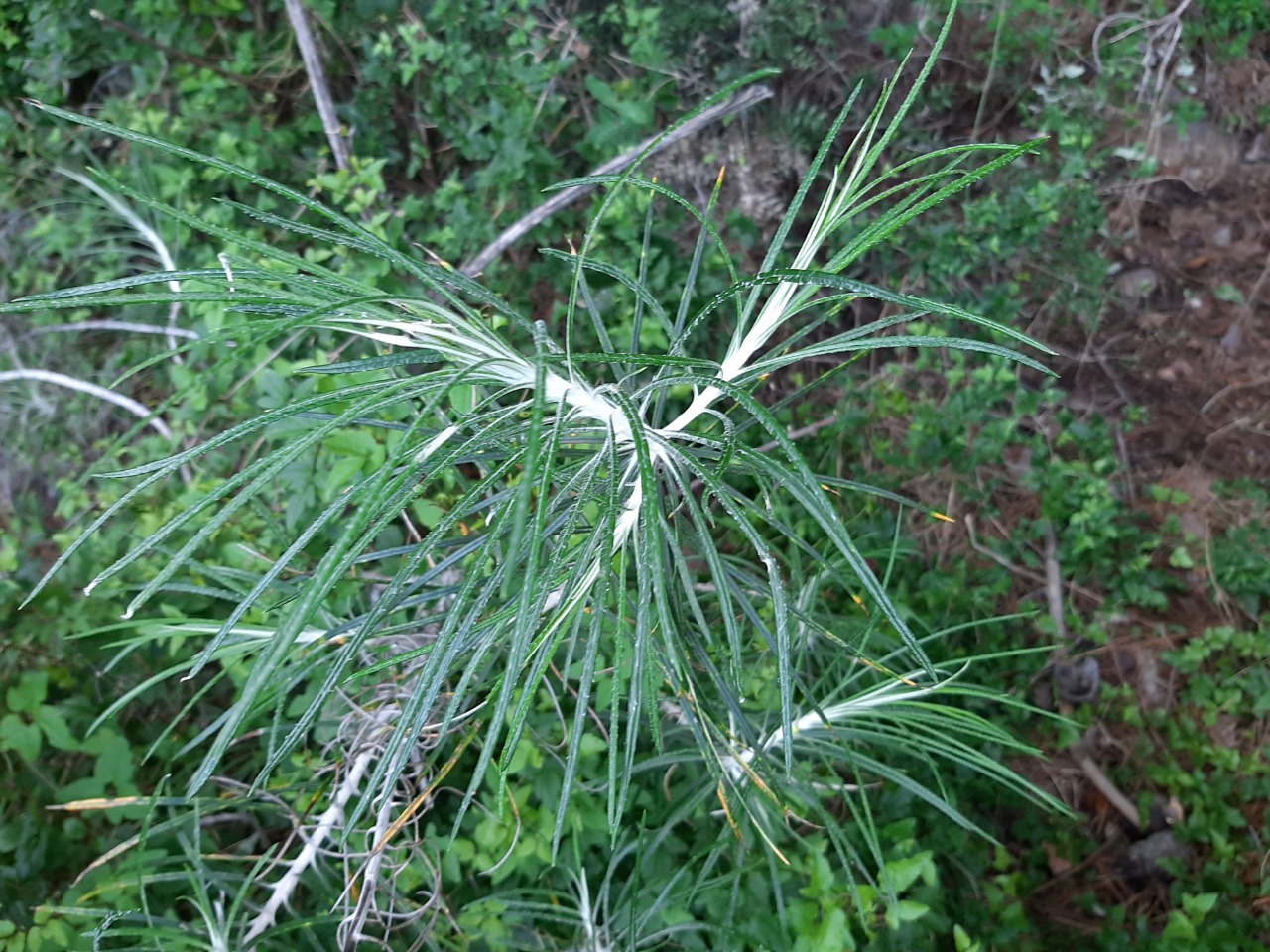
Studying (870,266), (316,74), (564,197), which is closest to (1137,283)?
(870,266)

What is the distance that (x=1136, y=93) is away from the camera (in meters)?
2.53

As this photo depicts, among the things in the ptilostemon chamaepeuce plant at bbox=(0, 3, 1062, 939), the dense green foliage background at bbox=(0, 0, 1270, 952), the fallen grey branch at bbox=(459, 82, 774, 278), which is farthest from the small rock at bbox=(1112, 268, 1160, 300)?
the ptilostemon chamaepeuce plant at bbox=(0, 3, 1062, 939)

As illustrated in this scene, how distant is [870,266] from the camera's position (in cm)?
238

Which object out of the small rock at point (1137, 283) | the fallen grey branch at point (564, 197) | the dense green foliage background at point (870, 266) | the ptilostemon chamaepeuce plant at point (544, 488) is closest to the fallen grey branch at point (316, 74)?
the fallen grey branch at point (564, 197)

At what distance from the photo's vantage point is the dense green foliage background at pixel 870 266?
1983mm

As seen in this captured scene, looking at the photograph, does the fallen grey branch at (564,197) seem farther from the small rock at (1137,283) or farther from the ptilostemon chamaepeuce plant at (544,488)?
the small rock at (1137,283)

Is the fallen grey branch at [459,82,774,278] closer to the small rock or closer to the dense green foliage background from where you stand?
the dense green foliage background

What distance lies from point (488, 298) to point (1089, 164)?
8.01 feet

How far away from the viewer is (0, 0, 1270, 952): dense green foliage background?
1983 millimetres

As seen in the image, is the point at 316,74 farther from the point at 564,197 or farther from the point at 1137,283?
the point at 1137,283

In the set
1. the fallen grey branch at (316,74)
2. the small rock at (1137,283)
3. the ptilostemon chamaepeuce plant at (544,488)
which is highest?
the fallen grey branch at (316,74)

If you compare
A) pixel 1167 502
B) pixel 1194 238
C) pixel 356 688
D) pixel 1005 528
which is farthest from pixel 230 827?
pixel 1194 238

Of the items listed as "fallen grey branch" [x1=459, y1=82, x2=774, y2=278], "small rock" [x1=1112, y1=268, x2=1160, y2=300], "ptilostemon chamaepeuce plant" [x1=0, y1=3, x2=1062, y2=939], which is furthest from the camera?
"small rock" [x1=1112, y1=268, x2=1160, y2=300]

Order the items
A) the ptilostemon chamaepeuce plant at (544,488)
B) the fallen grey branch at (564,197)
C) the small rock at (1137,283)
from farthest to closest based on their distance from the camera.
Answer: the small rock at (1137,283), the fallen grey branch at (564,197), the ptilostemon chamaepeuce plant at (544,488)
